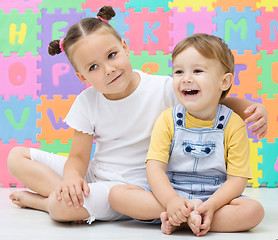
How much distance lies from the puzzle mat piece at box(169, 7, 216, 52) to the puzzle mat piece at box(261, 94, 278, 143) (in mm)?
443

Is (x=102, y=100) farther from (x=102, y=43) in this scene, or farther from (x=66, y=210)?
(x=66, y=210)

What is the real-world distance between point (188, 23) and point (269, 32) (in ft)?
1.27

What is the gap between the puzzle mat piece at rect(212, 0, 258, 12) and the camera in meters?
1.94

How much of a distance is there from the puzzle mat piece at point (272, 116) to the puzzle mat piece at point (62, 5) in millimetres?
1003

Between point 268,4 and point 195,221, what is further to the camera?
point 268,4

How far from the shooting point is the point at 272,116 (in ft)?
6.22

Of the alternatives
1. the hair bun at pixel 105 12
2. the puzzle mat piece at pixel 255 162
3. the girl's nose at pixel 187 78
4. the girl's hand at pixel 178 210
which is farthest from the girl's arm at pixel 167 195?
the puzzle mat piece at pixel 255 162

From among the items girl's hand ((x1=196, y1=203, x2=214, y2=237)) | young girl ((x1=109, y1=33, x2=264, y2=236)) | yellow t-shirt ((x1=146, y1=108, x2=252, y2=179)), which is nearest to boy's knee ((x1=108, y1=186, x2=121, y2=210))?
young girl ((x1=109, y1=33, x2=264, y2=236))

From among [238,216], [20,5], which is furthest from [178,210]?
[20,5]

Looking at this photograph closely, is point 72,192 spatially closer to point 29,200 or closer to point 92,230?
point 92,230

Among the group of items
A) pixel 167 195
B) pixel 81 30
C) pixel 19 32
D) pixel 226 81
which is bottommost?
pixel 167 195

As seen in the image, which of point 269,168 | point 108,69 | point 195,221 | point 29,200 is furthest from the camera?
point 269,168

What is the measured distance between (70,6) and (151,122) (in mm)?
1006

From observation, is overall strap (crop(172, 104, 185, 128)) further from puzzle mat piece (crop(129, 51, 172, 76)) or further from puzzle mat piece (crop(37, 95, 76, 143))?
puzzle mat piece (crop(37, 95, 76, 143))
